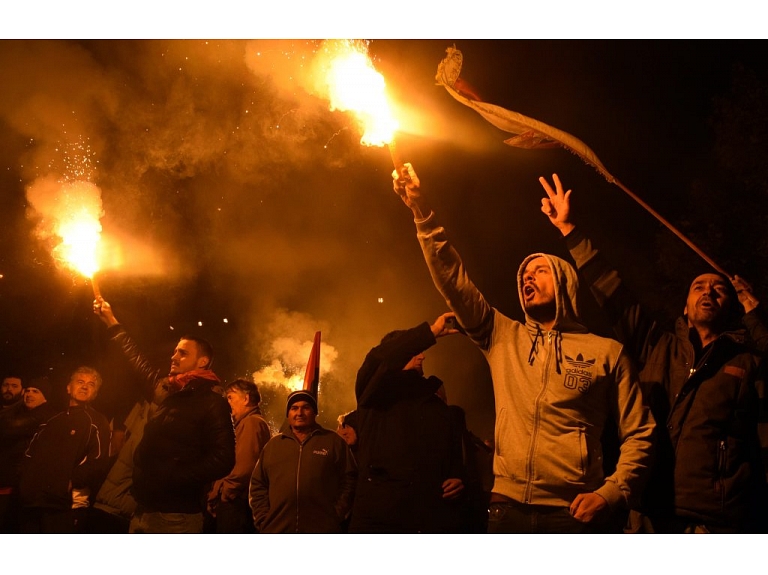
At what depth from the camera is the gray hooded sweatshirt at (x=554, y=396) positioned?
13.3 ft

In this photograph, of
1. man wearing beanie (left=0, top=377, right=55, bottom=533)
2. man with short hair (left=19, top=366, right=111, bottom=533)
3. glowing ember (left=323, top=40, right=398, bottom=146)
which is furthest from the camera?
glowing ember (left=323, top=40, right=398, bottom=146)

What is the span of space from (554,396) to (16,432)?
3391mm

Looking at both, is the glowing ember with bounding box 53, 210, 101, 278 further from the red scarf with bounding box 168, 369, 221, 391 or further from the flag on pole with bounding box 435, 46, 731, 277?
the flag on pole with bounding box 435, 46, 731, 277

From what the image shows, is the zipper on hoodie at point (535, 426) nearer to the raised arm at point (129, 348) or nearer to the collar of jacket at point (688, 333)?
the collar of jacket at point (688, 333)

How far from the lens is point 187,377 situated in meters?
4.52

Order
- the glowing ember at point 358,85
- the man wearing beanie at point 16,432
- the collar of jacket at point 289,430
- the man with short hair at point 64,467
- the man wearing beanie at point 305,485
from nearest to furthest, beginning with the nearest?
the man wearing beanie at point 305,485
the collar of jacket at point 289,430
the man with short hair at point 64,467
the man wearing beanie at point 16,432
the glowing ember at point 358,85

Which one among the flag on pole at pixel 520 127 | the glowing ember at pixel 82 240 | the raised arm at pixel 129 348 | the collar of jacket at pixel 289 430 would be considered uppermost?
the flag on pole at pixel 520 127

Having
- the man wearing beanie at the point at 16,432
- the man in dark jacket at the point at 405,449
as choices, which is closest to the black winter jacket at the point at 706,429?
the man in dark jacket at the point at 405,449

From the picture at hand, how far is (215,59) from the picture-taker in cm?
493

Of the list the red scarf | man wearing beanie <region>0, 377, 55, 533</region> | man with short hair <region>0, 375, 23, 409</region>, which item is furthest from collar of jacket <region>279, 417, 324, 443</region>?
man with short hair <region>0, 375, 23, 409</region>

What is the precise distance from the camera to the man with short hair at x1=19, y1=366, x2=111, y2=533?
459cm

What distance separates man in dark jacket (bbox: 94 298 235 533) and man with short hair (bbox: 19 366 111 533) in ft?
1.21

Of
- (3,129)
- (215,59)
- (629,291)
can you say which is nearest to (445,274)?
(629,291)

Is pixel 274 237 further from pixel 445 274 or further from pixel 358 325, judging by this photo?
pixel 445 274
